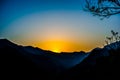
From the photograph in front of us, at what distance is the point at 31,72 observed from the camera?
317 feet

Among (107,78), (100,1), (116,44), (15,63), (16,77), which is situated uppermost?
(15,63)

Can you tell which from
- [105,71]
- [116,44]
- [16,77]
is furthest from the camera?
[16,77]

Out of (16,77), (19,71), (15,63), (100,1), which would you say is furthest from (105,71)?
(15,63)

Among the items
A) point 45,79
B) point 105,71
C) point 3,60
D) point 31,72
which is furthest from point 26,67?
point 105,71

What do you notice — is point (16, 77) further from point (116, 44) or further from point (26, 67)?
point (116, 44)

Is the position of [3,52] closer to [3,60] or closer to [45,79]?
[3,60]

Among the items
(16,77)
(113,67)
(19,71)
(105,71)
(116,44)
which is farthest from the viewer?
(19,71)

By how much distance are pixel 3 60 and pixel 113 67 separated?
77.4m

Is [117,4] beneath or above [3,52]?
beneath

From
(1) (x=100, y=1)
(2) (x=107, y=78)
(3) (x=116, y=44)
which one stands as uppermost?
(1) (x=100, y=1)

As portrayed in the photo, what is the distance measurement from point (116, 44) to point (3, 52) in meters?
88.1

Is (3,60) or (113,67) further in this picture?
(3,60)

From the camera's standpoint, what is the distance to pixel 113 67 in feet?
62.9

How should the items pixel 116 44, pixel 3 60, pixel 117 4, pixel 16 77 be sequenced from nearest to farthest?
1. pixel 117 4
2. pixel 116 44
3. pixel 16 77
4. pixel 3 60
